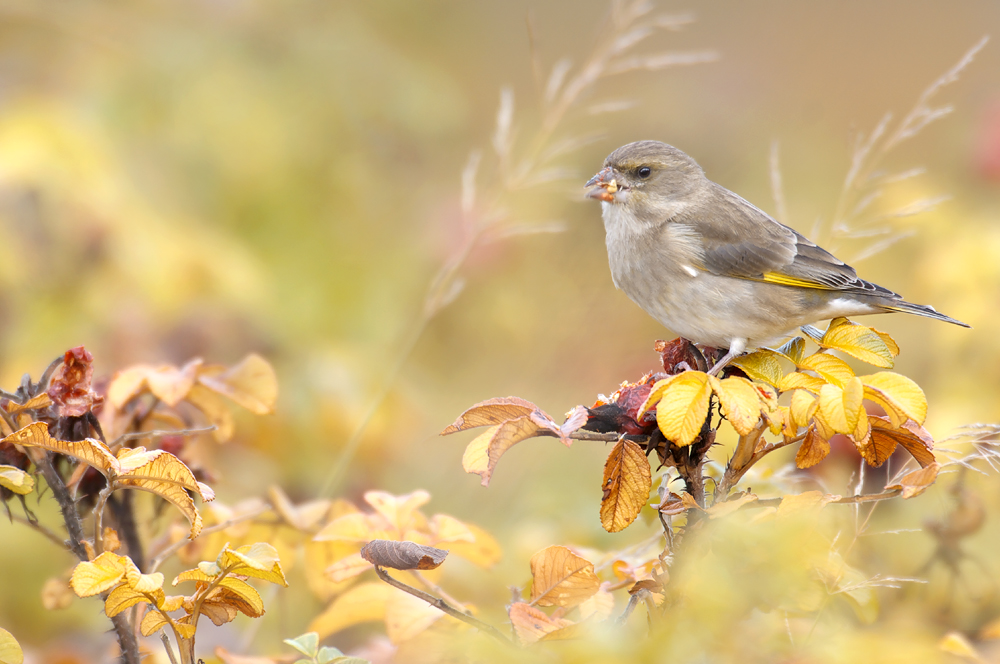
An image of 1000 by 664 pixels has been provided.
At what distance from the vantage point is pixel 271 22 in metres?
5.36

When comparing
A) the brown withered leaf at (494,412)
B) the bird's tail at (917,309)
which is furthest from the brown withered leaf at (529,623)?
the bird's tail at (917,309)

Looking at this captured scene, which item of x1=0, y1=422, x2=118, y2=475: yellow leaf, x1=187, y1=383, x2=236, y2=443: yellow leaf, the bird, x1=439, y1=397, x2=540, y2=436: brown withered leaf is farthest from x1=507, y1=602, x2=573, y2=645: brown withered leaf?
the bird

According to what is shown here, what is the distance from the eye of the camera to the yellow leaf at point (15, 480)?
1.28 m

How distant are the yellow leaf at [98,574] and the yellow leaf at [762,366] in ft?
3.68

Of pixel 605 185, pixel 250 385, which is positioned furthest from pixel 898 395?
pixel 605 185

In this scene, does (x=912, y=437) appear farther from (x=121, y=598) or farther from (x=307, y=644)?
(x=121, y=598)

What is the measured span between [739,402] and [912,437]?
1.19 feet

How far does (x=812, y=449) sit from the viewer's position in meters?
1.45

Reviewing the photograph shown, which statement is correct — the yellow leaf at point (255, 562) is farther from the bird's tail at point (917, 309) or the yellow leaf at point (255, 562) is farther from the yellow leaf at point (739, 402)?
the bird's tail at point (917, 309)

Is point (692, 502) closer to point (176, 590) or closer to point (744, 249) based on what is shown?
point (744, 249)

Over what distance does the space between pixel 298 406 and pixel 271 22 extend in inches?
120

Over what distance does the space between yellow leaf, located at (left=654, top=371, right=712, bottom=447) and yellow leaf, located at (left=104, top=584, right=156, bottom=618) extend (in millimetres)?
768

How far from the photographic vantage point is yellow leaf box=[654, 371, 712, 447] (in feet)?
4.27

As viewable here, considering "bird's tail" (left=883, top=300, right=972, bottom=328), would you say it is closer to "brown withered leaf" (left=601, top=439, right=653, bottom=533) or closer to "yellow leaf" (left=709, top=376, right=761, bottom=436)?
"yellow leaf" (left=709, top=376, right=761, bottom=436)
